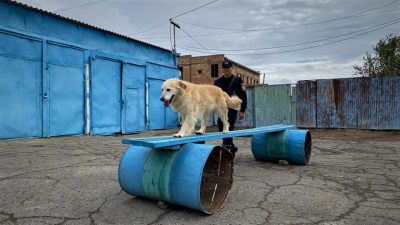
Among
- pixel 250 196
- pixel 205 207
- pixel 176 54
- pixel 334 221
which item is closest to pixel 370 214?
pixel 334 221

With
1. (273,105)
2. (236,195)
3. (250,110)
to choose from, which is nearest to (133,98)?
(250,110)

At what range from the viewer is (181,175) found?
8.59 feet

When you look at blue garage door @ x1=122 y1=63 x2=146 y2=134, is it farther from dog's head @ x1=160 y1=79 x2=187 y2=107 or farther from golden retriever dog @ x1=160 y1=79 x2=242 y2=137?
dog's head @ x1=160 y1=79 x2=187 y2=107

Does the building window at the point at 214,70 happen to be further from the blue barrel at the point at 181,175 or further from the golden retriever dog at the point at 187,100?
the blue barrel at the point at 181,175

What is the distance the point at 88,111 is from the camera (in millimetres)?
9805

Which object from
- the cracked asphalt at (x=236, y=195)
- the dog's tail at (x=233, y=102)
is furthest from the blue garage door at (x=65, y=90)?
the dog's tail at (x=233, y=102)

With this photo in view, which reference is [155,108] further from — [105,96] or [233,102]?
[233,102]

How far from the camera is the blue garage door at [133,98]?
1128 centimetres

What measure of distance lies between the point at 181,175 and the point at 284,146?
3.15 m

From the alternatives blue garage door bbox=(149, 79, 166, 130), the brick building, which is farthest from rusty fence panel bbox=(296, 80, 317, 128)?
the brick building

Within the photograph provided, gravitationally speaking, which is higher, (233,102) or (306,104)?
(306,104)

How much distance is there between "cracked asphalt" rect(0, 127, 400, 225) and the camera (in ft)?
8.32

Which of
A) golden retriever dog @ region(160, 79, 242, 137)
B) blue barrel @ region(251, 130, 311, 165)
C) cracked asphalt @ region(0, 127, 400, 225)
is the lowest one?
cracked asphalt @ region(0, 127, 400, 225)

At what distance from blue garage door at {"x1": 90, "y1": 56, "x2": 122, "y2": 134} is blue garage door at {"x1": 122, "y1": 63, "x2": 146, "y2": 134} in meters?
0.28
